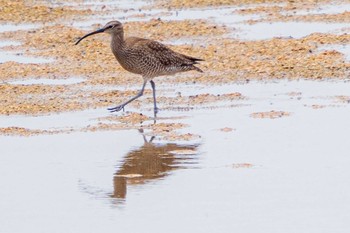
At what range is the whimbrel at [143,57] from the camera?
1605 cm

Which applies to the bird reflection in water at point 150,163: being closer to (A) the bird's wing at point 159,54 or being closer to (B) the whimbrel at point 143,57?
(B) the whimbrel at point 143,57

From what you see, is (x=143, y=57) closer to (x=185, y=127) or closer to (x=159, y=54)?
(x=159, y=54)

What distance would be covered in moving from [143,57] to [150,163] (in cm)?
365

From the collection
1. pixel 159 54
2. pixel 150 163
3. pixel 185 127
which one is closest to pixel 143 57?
pixel 159 54

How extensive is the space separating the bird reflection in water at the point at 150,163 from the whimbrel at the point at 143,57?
8.17 ft

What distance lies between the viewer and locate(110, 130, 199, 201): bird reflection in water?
38.8ft

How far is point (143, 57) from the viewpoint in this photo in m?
16.1

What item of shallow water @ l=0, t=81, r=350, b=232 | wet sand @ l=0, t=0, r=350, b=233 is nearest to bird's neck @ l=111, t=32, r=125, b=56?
wet sand @ l=0, t=0, r=350, b=233

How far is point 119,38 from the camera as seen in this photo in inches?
637

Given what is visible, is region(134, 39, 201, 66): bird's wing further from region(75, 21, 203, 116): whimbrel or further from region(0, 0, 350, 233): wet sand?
region(0, 0, 350, 233): wet sand

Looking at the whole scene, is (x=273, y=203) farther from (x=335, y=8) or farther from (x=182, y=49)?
(x=335, y=8)

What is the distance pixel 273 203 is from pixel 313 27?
1099 cm

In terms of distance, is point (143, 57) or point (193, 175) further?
point (143, 57)

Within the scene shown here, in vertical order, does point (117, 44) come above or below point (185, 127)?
above
